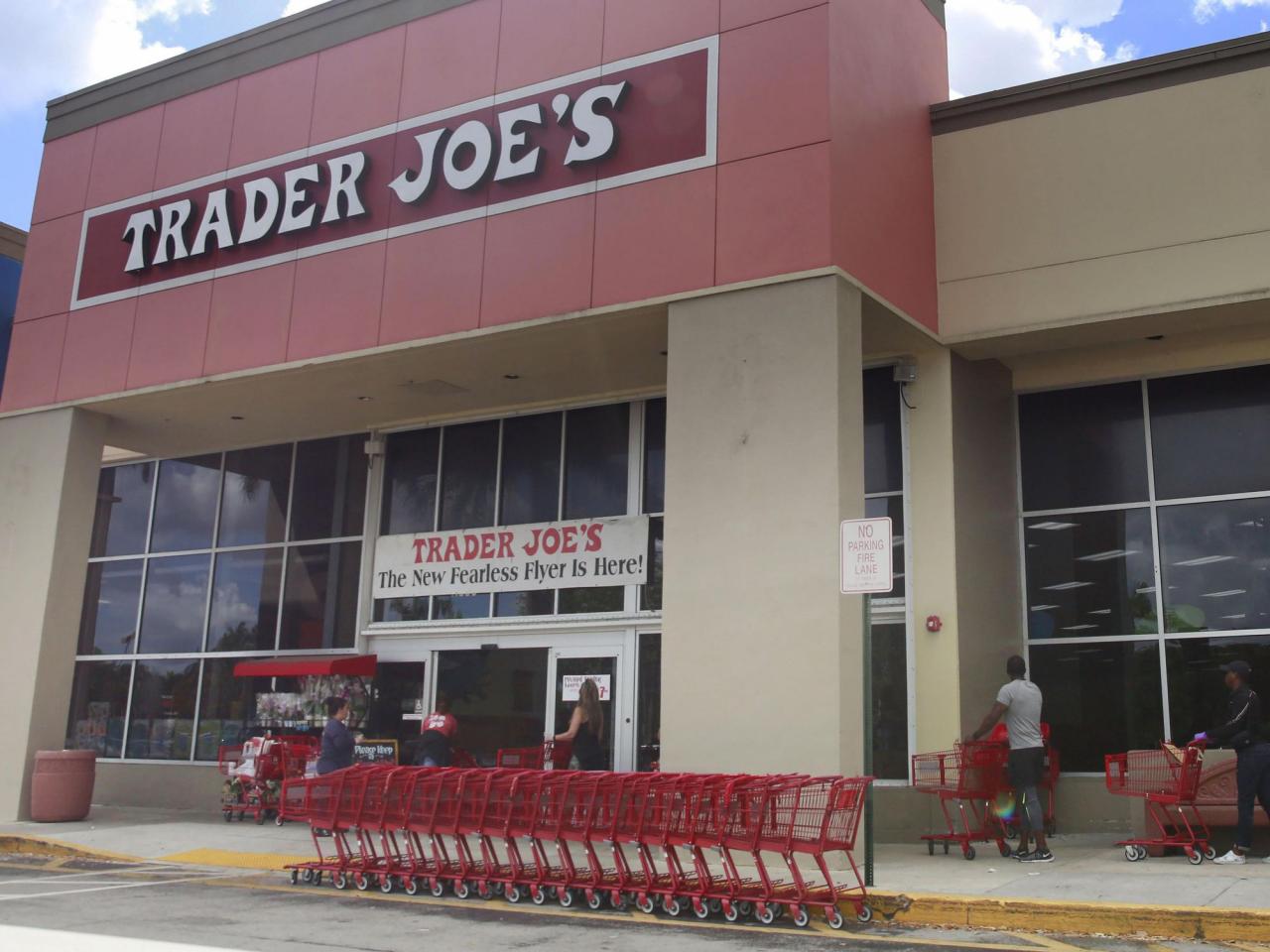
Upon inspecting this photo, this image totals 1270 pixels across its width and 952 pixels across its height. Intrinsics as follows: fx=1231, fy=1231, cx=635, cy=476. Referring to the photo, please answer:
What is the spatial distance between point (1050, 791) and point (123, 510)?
55.7 ft

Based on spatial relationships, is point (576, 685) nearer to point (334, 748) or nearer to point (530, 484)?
point (530, 484)

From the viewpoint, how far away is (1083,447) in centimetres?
1611

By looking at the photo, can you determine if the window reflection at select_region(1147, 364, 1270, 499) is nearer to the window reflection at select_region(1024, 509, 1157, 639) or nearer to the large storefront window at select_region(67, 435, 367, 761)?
the window reflection at select_region(1024, 509, 1157, 639)

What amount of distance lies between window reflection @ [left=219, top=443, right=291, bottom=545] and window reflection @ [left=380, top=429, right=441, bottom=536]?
2.17 meters

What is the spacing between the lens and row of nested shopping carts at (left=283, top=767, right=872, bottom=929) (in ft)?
32.5

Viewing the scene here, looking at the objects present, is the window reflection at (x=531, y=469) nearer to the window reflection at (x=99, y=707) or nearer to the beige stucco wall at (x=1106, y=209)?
the beige stucco wall at (x=1106, y=209)

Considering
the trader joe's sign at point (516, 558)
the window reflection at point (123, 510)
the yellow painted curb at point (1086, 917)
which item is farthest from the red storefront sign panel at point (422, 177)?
the yellow painted curb at point (1086, 917)

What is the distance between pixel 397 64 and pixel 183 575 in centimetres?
1002

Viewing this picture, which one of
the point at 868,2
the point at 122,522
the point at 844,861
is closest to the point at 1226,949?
the point at 844,861

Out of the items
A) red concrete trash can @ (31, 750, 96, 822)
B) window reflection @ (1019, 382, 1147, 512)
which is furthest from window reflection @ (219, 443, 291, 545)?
window reflection @ (1019, 382, 1147, 512)

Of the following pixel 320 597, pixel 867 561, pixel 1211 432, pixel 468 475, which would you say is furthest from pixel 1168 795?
pixel 320 597

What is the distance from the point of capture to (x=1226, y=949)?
8211mm

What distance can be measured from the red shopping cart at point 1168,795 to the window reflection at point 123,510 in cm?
1730

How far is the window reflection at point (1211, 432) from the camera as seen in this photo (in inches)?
594
